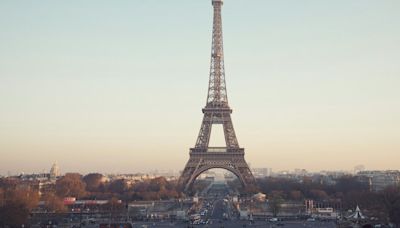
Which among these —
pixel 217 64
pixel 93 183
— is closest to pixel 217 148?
pixel 217 64

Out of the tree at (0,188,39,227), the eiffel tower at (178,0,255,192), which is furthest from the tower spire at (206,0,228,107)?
the tree at (0,188,39,227)

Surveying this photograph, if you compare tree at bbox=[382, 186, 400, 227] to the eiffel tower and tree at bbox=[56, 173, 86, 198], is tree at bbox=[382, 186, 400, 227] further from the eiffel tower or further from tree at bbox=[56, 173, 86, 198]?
tree at bbox=[56, 173, 86, 198]

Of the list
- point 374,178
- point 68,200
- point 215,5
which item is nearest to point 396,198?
point 215,5

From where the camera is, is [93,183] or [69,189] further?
[93,183]

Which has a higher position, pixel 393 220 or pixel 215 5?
pixel 215 5

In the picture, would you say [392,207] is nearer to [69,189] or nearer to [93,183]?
[69,189]

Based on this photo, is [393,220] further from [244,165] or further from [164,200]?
[164,200]

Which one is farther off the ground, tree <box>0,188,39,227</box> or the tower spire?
the tower spire

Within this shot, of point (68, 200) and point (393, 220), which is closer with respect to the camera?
point (393, 220)
